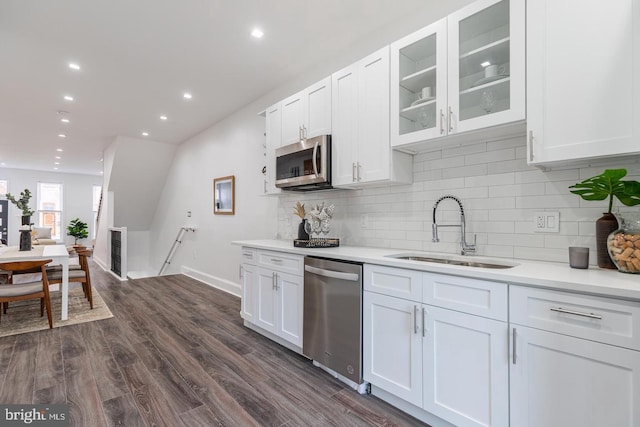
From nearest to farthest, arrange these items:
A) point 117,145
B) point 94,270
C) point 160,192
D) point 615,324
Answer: point 615,324 → point 117,145 → point 94,270 → point 160,192

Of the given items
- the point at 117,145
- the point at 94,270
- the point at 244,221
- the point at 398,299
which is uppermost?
the point at 117,145

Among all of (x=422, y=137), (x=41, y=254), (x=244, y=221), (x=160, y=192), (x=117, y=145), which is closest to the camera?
(x=422, y=137)

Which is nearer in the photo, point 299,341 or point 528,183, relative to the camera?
point 528,183

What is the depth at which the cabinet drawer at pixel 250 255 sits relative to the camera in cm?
311

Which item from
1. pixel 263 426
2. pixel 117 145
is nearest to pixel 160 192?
pixel 117 145

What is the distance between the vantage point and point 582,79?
151 centimetres

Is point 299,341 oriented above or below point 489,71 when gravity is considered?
below

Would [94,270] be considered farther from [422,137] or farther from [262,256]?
[422,137]

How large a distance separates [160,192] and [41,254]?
4393mm

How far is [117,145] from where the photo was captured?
247 inches

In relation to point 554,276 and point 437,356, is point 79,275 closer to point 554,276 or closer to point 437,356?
point 437,356

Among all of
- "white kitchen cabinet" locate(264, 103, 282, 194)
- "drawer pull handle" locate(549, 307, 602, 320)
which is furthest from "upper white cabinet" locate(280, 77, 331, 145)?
"drawer pull handle" locate(549, 307, 602, 320)

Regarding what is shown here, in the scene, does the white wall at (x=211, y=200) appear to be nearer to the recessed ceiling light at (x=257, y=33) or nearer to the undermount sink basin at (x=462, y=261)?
the recessed ceiling light at (x=257, y=33)

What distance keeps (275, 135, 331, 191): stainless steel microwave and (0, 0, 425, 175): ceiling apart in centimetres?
104
